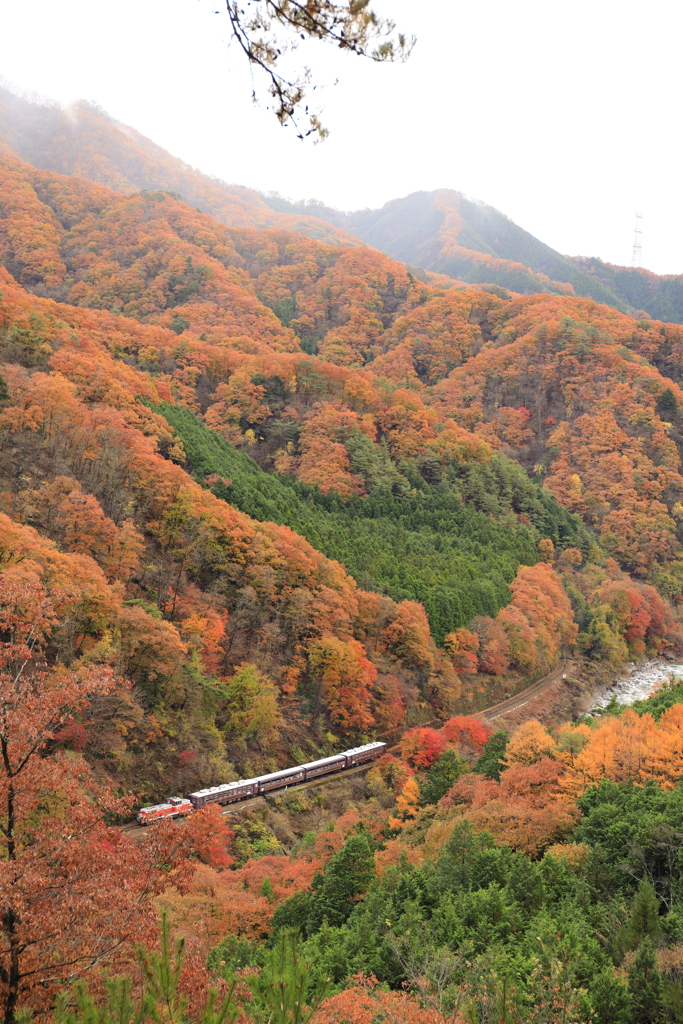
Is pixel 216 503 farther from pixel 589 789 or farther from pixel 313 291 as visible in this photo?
pixel 313 291

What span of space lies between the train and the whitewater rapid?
19.9 meters

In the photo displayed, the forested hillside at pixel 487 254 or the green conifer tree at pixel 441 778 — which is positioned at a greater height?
the forested hillside at pixel 487 254

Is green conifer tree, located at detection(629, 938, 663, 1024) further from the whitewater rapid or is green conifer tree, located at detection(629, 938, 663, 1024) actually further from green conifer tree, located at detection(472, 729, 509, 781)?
the whitewater rapid

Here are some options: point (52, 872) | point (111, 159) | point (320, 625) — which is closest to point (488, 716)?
point (320, 625)

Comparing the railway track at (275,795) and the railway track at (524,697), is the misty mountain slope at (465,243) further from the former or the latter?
the railway track at (275,795)

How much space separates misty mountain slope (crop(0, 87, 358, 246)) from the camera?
418 ft

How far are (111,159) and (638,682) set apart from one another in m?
140

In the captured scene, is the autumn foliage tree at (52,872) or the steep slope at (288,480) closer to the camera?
the autumn foliage tree at (52,872)

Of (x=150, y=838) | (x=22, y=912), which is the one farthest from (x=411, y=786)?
(x=22, y=912)

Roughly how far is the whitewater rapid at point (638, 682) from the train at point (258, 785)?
1993cm

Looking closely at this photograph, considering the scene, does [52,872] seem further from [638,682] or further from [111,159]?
A: [111,159]

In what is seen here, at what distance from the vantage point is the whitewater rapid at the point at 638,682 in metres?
47.5

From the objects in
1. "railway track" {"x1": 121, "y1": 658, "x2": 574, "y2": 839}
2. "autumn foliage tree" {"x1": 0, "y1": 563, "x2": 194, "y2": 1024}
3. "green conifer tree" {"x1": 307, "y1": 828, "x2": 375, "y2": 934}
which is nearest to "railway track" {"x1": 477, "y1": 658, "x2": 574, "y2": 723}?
"railway track" {"x1": 121, "y1": 658, "x2": 574, "y2": 839}

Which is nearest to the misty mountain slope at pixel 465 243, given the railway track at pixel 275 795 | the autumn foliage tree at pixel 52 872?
the railway track at pixel 275 795
